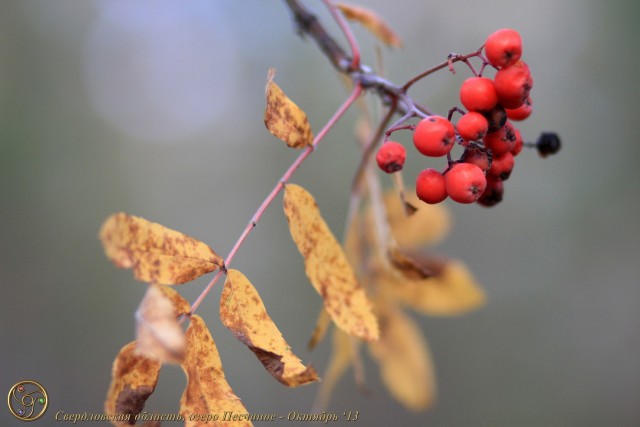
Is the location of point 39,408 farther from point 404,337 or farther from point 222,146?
point 222,146

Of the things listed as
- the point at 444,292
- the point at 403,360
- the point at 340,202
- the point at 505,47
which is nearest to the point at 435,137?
the point at 505,47

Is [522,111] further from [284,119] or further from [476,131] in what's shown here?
[284,119]

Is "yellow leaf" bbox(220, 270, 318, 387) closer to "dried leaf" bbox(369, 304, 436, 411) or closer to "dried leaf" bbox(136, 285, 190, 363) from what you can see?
"dried leaf" bbox(136, 285, 190, 363)

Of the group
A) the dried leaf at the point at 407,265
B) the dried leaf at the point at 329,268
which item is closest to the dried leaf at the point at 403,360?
the dried leaf at the point at 407,265

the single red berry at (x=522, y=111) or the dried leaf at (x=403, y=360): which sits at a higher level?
the single red berry at (x=522, y=111)

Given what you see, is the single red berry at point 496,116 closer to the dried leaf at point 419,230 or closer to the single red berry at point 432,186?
the single red berry at point 432,186

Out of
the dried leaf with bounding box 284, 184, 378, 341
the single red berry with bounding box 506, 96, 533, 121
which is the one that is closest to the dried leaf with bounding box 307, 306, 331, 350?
the dried leaf with bounding box 284, 184, 378, 341
